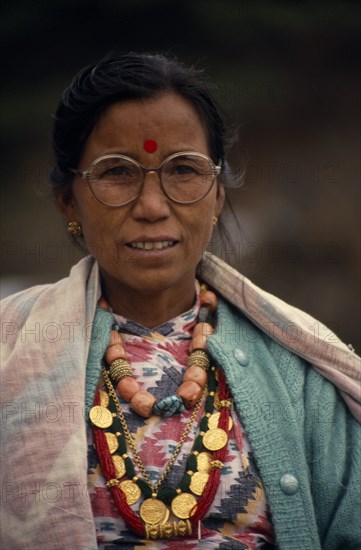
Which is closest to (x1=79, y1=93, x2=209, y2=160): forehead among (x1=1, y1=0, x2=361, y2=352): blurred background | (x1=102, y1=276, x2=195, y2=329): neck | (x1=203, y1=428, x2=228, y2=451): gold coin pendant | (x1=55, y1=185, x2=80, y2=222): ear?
(x1=55, y1=185, x2=80, y2=222): ear

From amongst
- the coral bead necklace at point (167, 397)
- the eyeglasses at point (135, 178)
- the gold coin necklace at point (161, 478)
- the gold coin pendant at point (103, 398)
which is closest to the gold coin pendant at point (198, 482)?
the gold coin necklace at point (161, 478)

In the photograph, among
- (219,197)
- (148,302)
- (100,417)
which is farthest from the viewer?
(219,197)

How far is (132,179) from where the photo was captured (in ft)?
8.35

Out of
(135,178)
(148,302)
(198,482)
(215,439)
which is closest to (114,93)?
(135,178)

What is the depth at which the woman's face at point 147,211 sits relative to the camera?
252 cm

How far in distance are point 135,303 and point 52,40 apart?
10.7 ft

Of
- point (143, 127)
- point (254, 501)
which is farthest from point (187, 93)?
point (254, 501)

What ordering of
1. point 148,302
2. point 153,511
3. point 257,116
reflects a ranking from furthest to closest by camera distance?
point 257,116 < point 148,302 < point 153,511

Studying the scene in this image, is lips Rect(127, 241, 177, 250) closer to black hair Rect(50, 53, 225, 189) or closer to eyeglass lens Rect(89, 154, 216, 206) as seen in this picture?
eyeglass lens Rect(89, 154, 216, 206)

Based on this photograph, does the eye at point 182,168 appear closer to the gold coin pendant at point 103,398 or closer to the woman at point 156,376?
the woman at point 156,376

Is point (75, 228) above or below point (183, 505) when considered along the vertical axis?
above

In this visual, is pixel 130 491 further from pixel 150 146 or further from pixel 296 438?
pixel 150 146

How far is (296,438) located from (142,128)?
107 centimetres

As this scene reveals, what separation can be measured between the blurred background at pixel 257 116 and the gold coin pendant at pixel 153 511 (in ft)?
8.02
